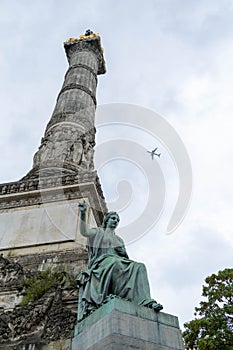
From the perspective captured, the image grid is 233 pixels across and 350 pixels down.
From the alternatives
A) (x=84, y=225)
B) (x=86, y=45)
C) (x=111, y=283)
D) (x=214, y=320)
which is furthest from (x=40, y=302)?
(x=86, y=45)

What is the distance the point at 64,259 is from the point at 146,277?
10.5ft

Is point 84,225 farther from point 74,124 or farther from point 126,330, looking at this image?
point 74,124

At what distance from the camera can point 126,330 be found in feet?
12.1

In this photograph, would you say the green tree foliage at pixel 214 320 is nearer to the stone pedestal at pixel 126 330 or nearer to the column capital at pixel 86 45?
the stone pedestal at pixel 126 330

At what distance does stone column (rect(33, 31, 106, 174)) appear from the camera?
1177cm

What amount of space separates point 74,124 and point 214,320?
7.59m

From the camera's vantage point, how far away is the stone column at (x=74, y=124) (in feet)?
38.6

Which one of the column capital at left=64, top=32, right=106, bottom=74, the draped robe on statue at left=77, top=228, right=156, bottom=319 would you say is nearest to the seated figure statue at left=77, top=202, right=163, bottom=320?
the draped robe on statue at left=77, top=228, right=156, bottom=319

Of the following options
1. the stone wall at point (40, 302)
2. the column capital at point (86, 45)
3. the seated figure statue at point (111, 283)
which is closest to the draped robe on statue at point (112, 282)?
the seated figure statue at point (111, 283)

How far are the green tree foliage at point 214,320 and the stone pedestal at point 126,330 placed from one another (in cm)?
680

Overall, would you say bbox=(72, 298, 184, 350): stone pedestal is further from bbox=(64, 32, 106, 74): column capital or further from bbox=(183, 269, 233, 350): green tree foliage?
bbox=(64, 32, 106, 74): column capital

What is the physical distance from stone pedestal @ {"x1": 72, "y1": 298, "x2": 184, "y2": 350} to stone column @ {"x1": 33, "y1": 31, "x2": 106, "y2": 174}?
6.77 metres

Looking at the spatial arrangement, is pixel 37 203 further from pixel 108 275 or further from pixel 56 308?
pixel 108 275

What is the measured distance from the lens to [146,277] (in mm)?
4605
